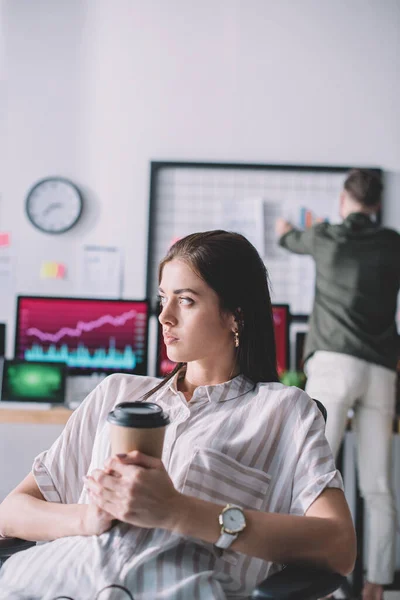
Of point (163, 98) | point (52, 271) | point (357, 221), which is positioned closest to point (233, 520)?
point (357, 221)

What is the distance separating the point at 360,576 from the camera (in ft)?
8.51

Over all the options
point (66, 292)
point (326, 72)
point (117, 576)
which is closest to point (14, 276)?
point (66, 292)

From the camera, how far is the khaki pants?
2.36 metres

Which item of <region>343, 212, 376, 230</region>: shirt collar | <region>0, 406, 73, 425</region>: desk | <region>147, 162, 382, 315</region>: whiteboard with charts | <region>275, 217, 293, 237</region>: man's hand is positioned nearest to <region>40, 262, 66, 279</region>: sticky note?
<region>147, 162, 382, 315</region>: whiteboard with charts

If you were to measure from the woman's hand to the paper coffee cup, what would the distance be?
1 cm

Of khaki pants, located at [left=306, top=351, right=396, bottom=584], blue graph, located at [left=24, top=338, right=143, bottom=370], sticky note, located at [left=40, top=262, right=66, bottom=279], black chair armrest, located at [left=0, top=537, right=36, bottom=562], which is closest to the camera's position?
black chair armrest, located at [left=0, top=537, right=36, bottom=562]

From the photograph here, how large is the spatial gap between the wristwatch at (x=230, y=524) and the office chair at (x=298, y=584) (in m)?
0.08

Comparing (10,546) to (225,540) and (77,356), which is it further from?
(77,356)

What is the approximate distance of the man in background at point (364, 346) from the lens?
2.37 meters

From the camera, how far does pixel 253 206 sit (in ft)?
9.82

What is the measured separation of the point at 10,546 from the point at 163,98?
238 cm

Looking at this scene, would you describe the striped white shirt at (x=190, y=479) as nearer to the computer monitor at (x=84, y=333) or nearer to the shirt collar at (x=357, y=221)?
the computer monitor at (x=84, y=333)

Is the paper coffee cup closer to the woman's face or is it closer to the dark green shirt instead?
the woman's face

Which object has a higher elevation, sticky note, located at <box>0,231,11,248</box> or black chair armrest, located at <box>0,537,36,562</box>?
sticky note, located at <box>0,231,11,248</box>
